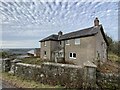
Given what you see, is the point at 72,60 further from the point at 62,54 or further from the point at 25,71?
the point at 25,71

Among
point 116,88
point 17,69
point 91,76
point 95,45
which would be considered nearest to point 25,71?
point 17,69

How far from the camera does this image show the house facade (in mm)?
14898

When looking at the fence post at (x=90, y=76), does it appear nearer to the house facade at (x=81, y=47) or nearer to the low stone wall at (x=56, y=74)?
the low stone wall at (x=56, y=74)

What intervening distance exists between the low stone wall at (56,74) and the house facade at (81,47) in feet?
21.3

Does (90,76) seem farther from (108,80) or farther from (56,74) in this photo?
(56,74)

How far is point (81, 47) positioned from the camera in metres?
16.1

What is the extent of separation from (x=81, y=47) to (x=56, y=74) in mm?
7665

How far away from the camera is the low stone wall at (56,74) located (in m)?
8.22

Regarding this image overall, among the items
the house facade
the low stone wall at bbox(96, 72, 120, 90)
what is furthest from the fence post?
the house facade

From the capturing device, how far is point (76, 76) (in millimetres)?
8258

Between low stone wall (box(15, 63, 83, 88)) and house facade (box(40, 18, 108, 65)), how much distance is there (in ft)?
21.3

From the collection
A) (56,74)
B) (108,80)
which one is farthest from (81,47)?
(108,80)

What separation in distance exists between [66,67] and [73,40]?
8968mm

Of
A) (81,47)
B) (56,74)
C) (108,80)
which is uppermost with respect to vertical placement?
(81,47)
